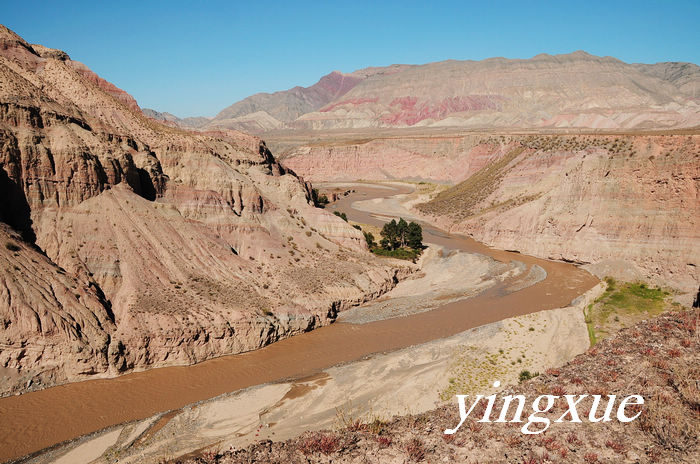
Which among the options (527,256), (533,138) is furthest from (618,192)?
(533,138)

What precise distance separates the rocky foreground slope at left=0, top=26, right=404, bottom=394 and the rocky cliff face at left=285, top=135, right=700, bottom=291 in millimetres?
21108

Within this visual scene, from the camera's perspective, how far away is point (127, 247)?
91.2ft

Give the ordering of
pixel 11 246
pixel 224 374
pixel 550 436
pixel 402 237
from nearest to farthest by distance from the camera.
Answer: pixel 550 436 < pixel 11 246 < pixel 224 374 < pixel 402 237

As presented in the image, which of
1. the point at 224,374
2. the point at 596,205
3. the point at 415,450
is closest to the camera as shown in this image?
the point at 415,450

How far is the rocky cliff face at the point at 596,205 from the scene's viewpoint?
127ft

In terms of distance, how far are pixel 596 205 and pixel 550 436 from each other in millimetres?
40316

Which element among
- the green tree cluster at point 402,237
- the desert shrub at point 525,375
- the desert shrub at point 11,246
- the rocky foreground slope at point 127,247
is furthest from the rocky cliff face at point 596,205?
the desert shrub at point 11,246

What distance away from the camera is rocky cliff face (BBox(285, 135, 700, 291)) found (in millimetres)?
38719

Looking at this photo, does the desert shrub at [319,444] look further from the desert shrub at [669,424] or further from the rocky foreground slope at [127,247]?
the rocky foreground slope at [127,247]

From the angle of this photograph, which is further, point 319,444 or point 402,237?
point 402,237

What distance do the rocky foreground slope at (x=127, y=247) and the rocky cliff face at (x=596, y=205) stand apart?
21.1 meters

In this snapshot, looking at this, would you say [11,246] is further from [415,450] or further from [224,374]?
[415,450]

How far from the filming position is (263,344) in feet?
89.7

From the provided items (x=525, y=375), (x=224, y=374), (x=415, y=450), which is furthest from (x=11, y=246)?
(x=525, y=375)
